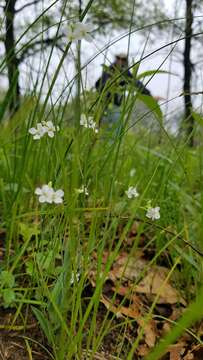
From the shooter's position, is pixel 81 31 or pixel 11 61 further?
pixel 11 61

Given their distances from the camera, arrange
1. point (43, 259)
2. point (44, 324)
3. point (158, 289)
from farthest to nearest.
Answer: point (158, 289) < point (43, 259) < point (44, 324)

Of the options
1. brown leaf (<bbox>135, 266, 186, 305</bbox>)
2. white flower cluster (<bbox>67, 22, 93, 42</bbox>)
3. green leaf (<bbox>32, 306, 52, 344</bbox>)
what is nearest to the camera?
white flower cluster (<bbox>67, 22, 93, 42</bbox>)

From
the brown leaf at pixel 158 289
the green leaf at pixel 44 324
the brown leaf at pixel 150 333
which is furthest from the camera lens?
the brown leaf at pixel 158 289

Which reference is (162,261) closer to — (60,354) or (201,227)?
(201,227)

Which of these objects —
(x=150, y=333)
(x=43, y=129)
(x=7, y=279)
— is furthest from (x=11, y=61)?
(x=150, y=333)

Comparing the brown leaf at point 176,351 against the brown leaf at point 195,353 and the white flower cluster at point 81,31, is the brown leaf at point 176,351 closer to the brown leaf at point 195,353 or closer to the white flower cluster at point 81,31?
the brown leaf at point 195,353

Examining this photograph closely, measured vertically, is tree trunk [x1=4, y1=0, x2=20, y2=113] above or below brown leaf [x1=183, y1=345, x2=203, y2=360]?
above

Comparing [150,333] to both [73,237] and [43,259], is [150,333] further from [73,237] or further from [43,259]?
[73,237]

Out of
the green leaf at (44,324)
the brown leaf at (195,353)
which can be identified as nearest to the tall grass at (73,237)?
the green leaf at (44,324)

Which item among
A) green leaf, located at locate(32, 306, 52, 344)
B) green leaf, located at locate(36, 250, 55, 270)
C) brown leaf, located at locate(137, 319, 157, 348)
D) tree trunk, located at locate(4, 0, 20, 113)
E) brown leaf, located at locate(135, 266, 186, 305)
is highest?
tree trunk, located at locate(4, 0, 20, 113)

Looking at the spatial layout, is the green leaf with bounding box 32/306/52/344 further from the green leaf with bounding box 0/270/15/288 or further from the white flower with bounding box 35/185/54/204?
the white flower with bounding box 35/185/54/204

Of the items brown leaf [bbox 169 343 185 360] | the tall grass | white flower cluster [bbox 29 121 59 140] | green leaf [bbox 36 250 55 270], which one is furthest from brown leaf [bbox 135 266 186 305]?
white flower cluster [bbox 29 121 59 140]
